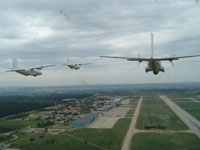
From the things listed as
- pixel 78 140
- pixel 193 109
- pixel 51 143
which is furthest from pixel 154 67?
pixel 193 109

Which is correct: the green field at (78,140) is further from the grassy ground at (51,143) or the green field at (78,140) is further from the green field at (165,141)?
the green field at (165,141)

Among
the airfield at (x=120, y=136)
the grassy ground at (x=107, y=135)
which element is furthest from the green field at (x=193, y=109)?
the grassy ground at (x=107, y=135)

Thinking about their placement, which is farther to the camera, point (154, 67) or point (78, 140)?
point (78, 140)

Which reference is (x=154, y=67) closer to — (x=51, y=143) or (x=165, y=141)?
(x=165, y=141)

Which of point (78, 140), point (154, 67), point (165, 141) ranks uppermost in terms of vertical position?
point (154, 67)

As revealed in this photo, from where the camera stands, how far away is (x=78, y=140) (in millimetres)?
52844

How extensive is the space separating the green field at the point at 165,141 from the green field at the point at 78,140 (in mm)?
4553

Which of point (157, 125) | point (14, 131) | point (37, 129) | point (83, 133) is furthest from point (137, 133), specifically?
point (14, 131)

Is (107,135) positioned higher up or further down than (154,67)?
further down

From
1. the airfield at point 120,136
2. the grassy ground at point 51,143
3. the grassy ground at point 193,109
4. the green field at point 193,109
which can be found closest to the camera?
the airfield at point 120,136

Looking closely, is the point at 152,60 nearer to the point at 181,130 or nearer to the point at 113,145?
the point at 113,145

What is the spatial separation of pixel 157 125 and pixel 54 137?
31.0 meters

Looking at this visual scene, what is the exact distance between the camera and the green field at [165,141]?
44844 millimetres

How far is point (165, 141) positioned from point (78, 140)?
2134 cm
